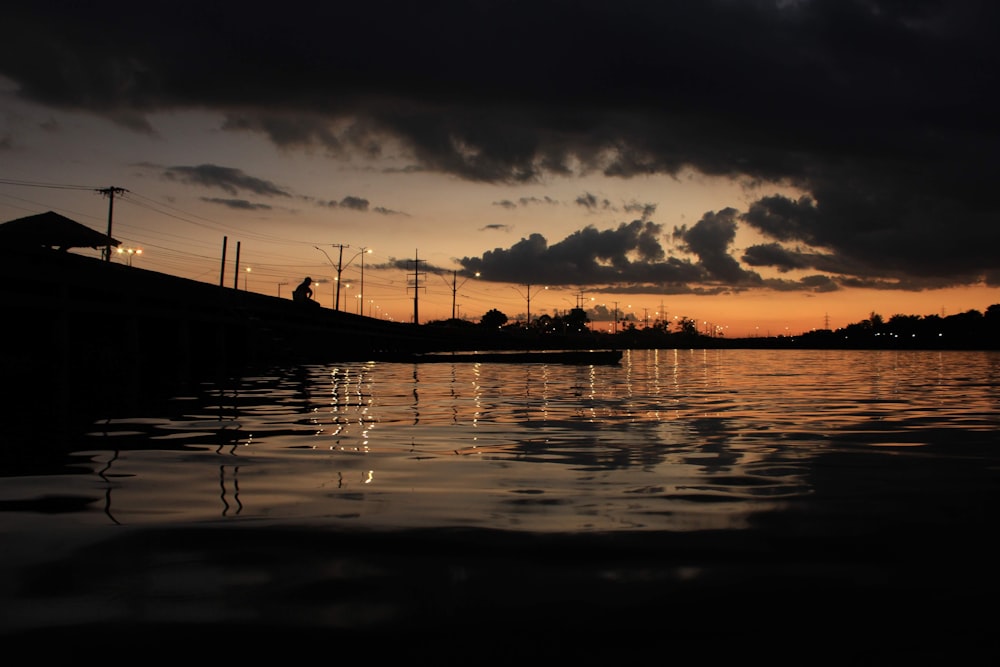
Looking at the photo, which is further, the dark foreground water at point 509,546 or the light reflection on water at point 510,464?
the light reflection on water at point 510,464

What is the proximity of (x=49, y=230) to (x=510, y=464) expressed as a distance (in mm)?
40259

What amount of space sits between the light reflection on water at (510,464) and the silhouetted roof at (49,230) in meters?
27.5

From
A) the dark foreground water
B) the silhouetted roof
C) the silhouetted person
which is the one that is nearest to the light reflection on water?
the dark foreground water

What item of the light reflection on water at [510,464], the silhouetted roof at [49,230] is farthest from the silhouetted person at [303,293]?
the light reflection on water at [510,464]

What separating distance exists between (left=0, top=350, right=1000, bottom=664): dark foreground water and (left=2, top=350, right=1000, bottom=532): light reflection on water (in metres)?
0.06

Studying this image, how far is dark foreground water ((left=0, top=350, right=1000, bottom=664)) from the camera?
413 centimetres

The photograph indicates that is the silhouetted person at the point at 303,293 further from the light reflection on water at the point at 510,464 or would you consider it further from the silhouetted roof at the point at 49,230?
the light reflection on water at the point at 510,464

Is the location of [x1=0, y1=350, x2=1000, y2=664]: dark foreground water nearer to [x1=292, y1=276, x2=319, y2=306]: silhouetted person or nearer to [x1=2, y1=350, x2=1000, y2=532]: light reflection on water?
[x1=2, y1=350, x2=1000, y2=532]: light reflection on water

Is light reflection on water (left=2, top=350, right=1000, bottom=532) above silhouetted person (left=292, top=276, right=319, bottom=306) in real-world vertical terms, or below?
below

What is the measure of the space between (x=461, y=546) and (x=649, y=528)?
157 cm

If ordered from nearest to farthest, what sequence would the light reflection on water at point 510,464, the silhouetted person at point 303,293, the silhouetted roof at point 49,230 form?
the light reflection on water at point 510,464 < the silhouetted roof at point 49,230 < the silhouetted person at point 303,293

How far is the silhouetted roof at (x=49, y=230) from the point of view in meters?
40.4

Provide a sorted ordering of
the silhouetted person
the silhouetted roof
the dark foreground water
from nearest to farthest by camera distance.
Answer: the dark foreground water
the silhouetted roof
the silhouetted person

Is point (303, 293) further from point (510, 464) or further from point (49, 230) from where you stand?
point (510, 464)
